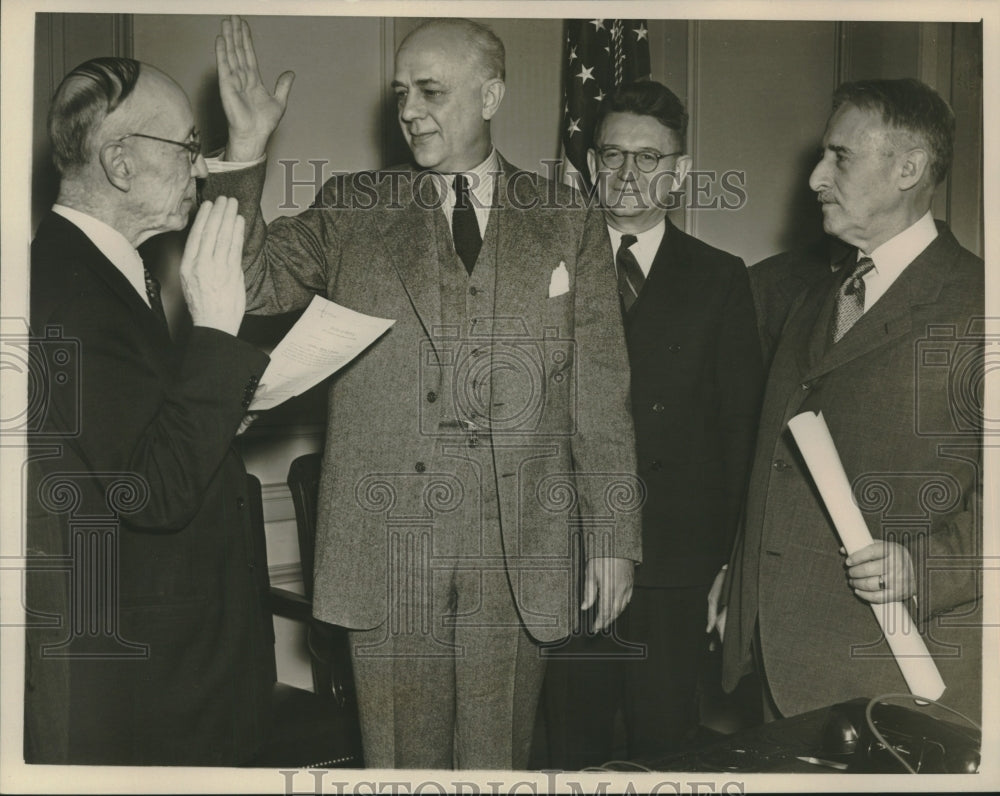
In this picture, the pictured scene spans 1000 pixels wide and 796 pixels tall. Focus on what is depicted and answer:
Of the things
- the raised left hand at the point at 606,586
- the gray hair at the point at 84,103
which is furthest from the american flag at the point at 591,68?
the gray hair at the point at 84,103

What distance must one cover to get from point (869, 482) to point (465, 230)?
47.6 inches

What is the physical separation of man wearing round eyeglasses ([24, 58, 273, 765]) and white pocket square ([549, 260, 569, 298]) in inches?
29.0

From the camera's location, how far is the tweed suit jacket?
7.91ft

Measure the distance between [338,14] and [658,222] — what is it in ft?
3.24

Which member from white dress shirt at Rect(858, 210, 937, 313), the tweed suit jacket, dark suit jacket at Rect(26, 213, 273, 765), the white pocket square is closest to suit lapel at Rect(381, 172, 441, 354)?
the tweed suit jacket

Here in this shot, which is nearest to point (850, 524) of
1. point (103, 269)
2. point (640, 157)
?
point (640, 157)

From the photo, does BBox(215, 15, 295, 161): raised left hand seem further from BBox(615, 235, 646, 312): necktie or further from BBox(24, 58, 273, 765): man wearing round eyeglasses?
BBox(615, 235, 646, 312): necktie

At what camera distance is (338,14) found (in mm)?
2521

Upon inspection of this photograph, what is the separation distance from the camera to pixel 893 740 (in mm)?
2232

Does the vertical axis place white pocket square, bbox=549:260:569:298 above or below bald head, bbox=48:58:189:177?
below

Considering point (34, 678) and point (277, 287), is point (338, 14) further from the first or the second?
point (34, 678)

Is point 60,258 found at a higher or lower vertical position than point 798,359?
higher

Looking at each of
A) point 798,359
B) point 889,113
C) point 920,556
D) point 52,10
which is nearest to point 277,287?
point 52,10

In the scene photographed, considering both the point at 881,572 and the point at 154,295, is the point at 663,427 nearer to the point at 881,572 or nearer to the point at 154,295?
the point at 881,572
